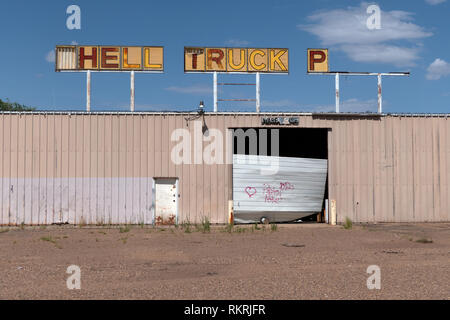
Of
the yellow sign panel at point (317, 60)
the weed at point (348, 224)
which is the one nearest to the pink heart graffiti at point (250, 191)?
the weed at point (348, 224)

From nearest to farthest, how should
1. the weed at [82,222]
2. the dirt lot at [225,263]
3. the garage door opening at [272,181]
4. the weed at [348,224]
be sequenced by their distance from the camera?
the dirt lot at [225,263]
the weed at [348,224]
the weed at [82,222]
the garage door opening at [272,181]

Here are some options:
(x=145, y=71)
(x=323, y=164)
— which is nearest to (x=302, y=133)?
(x=323, y=164)

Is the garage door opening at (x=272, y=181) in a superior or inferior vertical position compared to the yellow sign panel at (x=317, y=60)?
inferior

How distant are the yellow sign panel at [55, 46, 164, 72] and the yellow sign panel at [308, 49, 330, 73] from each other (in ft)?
26.4

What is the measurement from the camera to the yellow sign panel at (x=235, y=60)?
26.2m

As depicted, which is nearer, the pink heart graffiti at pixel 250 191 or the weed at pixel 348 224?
the weed at pixel 348 224

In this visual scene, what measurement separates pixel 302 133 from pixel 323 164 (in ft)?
8.79

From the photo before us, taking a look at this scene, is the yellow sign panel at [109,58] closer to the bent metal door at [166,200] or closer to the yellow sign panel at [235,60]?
the yellow sign panel at [235,60]

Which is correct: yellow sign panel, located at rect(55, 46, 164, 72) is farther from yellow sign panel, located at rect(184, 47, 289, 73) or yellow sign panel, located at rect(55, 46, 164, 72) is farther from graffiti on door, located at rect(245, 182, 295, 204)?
graffiti on door, located at rect(245, 182, 295, 204)

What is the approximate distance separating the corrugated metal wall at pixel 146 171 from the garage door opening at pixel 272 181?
0.83 m

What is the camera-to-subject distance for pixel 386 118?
85.4 feet

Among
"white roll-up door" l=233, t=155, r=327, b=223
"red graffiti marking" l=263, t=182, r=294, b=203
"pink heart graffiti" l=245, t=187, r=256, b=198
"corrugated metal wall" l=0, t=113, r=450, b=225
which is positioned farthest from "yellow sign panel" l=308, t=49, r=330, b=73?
"pink heart graffiti" l=245, t=187, r=256, b=198

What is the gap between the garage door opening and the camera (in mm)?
25375
